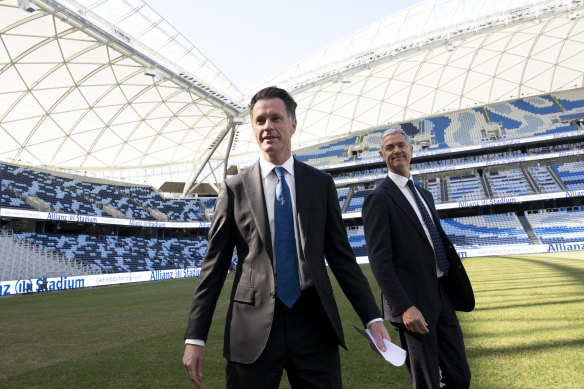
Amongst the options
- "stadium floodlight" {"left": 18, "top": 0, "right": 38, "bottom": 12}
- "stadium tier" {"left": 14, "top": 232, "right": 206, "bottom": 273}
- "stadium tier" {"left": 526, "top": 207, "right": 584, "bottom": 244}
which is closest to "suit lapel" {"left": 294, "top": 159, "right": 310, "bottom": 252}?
"stadium floodlight" {"left": 18, "top": 0, "right": 38, "bottom": 12}

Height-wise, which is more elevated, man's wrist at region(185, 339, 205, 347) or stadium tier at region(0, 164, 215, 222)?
stadium tier at region(0, 164, 215, 222)

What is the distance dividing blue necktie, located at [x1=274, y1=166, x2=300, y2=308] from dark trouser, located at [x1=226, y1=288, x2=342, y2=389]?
0.20 ft

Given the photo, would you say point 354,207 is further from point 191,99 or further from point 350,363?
point 350,363

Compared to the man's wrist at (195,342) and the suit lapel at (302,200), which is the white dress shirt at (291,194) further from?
the man's wrist at (195,342)

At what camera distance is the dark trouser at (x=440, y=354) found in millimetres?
2511

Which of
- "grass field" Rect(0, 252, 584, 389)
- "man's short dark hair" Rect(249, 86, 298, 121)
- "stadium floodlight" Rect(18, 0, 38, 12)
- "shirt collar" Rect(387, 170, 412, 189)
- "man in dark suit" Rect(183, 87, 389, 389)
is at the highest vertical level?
"stadium floodlight" Rect(18, 0, 38, 12)

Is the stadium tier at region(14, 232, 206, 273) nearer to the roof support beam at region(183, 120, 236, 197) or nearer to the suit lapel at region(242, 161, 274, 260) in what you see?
the roof support beam at region(183, 120, 236, 197)

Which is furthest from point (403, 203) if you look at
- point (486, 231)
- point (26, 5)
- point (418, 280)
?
point (486, 231)

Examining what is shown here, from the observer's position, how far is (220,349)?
19.0ft

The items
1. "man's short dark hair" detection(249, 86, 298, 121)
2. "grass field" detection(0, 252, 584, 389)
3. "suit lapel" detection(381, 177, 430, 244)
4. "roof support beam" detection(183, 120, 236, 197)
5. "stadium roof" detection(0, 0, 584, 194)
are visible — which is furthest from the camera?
"roof support beam" detection(183, 120, 236, 197)

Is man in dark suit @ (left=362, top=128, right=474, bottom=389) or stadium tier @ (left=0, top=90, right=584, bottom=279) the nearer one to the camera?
man in dark suit @ (left=362, top=128, right=474, bottom=389)

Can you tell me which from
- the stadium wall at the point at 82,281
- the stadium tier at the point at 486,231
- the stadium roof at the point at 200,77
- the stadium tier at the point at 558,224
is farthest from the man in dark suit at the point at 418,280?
the stadium tier at the point at 558,224

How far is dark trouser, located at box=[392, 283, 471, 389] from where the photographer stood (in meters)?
2.51

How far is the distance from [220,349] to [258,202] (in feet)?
14.7
